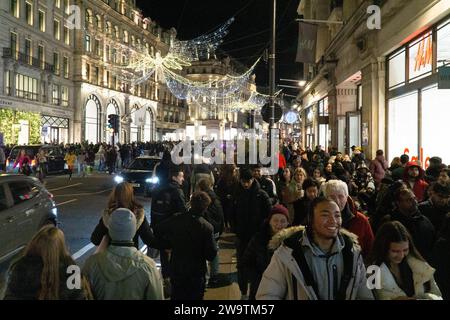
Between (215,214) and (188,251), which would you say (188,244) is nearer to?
(188,251)

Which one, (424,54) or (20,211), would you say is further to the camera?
(424,54)

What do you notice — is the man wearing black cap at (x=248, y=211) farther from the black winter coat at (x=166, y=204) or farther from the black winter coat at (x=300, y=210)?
the black winter coat at (x=166, y=204)

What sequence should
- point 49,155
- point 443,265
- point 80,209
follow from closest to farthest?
point 443,265
point 80,209
point 49,155

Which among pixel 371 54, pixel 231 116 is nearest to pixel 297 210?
pixel 371 54

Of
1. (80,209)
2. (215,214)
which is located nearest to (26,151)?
(80,209)

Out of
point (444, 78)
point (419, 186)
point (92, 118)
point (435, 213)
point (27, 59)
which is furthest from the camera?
point (92, 118)

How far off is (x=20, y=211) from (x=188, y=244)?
403 cm

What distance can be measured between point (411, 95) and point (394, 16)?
7.50ft

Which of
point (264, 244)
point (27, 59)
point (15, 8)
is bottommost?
point (264, 244)

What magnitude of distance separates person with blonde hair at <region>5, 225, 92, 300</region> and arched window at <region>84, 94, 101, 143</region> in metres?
53.3

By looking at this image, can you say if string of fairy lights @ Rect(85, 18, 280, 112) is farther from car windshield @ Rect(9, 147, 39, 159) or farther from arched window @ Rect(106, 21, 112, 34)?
car windshield @ Rect(9, 147, 39, 159)

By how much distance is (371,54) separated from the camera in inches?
601

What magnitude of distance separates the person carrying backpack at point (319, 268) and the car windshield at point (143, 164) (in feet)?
51.3

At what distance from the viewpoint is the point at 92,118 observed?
57031 mm
